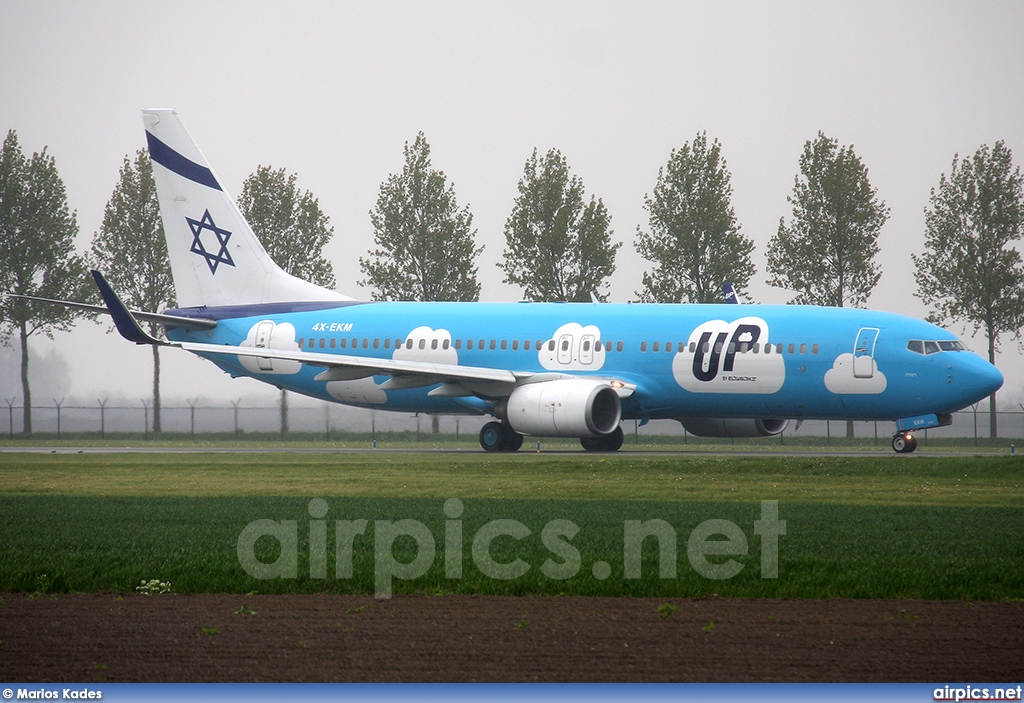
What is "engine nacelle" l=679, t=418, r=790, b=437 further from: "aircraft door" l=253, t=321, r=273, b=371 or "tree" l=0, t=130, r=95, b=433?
"tree" l=0, t=130, r=95, b=433

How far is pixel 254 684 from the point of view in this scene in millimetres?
8219

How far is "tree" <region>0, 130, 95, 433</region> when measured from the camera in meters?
58.6

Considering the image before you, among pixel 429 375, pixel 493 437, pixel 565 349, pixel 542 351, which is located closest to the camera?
pixel 429 375

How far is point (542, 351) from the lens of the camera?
3616 centimetres

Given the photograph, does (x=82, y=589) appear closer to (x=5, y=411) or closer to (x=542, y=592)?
(x=542, y=592)

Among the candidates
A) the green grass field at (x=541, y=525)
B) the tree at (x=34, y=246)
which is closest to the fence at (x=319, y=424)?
the tree at (x=34, y=246)

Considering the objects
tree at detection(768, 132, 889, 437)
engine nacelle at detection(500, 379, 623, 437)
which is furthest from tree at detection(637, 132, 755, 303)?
engine nacelle at detection(500, 379, 623, 437)

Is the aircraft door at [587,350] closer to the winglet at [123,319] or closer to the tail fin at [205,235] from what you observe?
the tail fin at [205,235]

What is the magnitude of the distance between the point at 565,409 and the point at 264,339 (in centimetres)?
1142

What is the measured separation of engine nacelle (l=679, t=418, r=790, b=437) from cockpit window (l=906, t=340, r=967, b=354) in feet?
16.7

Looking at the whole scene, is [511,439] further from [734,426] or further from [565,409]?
[734,426]

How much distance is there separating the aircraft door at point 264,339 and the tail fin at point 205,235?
124 centimetres

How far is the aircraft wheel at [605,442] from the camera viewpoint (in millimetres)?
36594

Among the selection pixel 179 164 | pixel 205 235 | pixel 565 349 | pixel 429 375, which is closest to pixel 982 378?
pixel 565 349
